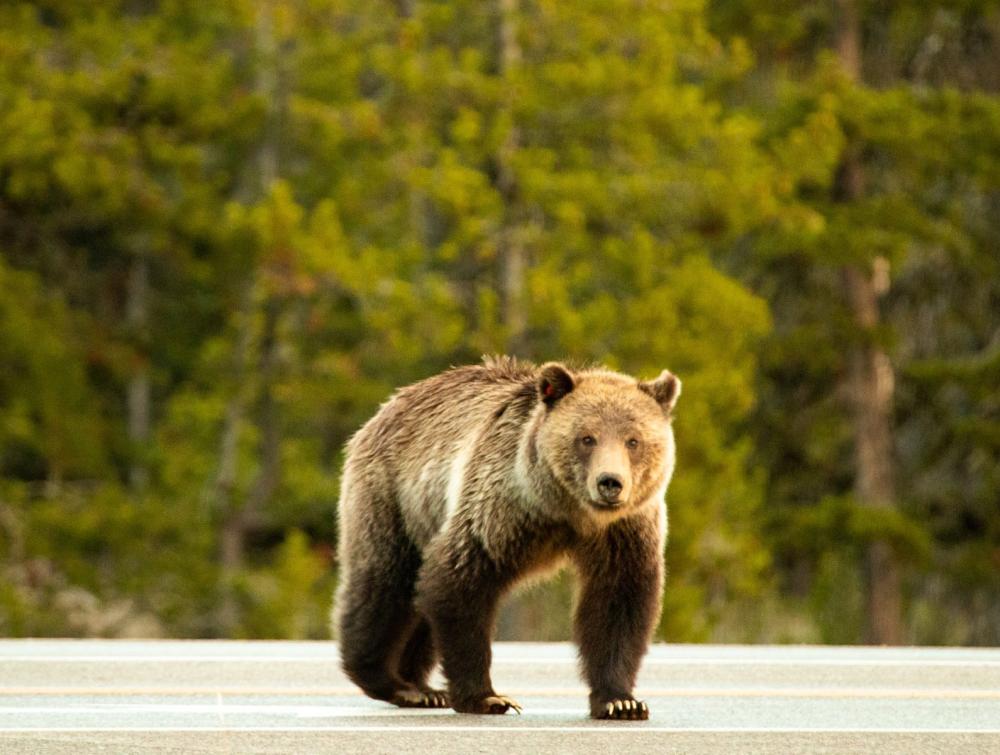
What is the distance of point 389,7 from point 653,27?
3.42 meters

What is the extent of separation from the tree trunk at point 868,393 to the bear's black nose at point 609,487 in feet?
55.4

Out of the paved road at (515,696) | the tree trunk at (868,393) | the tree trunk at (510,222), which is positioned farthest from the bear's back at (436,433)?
the tree trunk at (868,393)

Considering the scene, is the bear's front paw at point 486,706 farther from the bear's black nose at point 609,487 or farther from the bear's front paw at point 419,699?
the bear's black nose at point 609,487

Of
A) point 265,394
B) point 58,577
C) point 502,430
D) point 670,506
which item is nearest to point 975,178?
point 670,506

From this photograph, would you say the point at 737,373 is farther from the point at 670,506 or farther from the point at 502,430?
the point at 502,430

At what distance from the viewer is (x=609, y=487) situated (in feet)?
26.9

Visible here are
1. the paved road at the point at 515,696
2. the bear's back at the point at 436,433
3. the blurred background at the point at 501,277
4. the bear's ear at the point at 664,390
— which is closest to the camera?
the paved road at the point at 515,696

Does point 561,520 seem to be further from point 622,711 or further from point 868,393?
point 868,393

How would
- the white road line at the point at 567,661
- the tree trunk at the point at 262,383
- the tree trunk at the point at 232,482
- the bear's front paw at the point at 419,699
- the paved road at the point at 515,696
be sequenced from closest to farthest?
the paved road at the point at 515,696 < the bear's front paw at the point at 419,699 < the white road line at the point at 567,661 < the tree trunk at the point at 232,482 < the tree trunk at the point at 262,383

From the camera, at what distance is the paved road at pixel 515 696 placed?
7.88 meters

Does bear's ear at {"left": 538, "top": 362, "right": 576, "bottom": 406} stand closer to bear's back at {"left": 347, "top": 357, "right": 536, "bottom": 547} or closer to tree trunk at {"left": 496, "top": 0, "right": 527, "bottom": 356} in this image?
bear's back at {"left": 347, "top": 357, "right": 536, "bottom": 547}

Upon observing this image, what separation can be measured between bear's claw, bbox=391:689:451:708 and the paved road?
160 mm

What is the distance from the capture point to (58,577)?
2620 cm

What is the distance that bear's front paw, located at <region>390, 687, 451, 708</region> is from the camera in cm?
927
